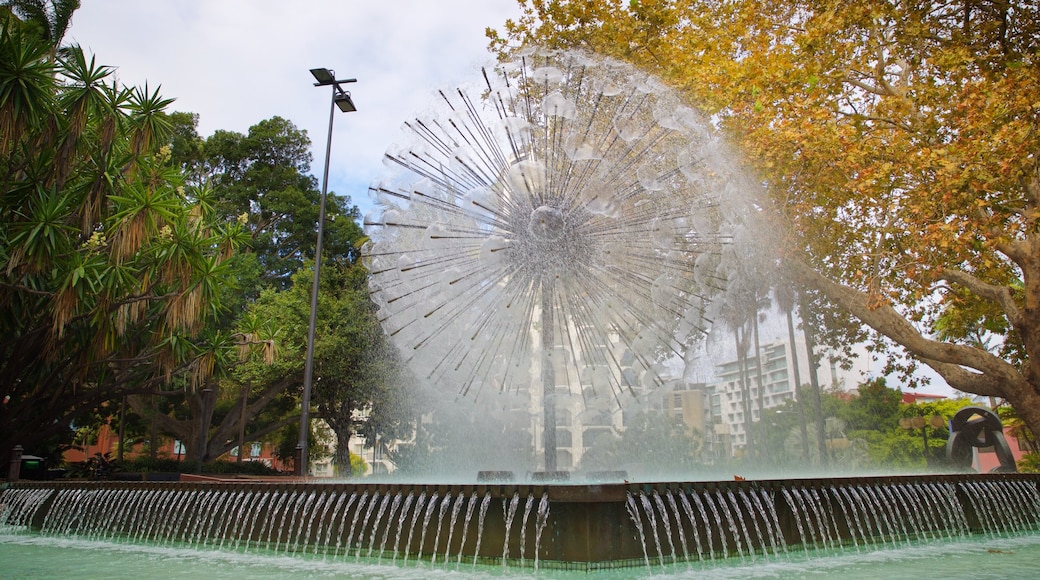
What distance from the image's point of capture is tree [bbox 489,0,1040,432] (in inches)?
525

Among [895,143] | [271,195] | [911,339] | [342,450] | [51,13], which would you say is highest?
[51,13]

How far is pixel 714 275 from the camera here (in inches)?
454

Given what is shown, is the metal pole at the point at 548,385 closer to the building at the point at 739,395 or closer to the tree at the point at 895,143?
the building at the point at 739,395

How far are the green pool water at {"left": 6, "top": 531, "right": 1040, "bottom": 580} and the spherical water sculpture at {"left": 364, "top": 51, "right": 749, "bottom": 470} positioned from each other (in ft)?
11.8

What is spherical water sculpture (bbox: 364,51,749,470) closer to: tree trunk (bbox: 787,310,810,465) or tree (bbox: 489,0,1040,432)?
tree trunk (bbox: 787,310,810,465)

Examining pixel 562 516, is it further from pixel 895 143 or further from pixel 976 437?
pixel 976 437

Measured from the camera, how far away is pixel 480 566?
22.8 feet

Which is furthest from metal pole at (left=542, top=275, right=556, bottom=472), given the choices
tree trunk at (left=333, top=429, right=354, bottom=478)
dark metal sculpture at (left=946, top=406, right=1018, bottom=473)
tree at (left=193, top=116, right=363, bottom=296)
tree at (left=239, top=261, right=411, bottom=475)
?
tree at (left=193, top=116, right=363, bottom=296)

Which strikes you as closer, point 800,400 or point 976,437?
point 800,400

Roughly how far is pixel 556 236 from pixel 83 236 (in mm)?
10325

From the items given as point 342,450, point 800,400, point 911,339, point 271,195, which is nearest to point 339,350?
point 342,450

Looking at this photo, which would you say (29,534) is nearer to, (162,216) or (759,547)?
(162,216)

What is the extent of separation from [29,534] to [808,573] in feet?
36.4

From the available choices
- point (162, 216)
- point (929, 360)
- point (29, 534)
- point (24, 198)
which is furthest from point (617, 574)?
point (24, 198)
